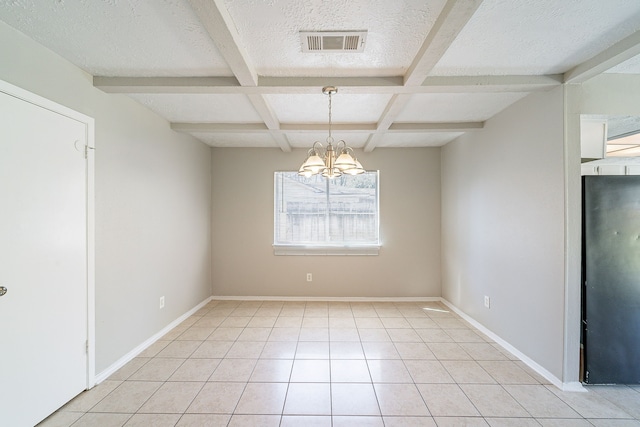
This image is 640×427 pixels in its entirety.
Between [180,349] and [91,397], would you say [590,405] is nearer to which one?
[180,349]

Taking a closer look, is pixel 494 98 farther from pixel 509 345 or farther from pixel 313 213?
pixel 313 213

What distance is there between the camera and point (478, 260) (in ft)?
10.6

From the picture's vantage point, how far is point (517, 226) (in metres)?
2.59

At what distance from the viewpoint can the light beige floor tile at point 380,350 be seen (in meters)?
2.61

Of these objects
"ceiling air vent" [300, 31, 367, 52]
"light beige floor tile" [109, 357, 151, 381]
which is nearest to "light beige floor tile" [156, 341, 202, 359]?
"light beige floor tile" [109, 357, 151, 381]

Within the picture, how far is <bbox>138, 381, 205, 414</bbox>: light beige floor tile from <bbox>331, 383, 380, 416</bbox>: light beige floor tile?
1065 millimetres

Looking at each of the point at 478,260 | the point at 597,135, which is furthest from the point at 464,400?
the point at 597,135

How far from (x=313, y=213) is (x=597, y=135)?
3.27m

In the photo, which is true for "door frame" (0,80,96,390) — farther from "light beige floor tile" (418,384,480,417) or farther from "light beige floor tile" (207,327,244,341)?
"light beige floor tile" (418,384,480,417)

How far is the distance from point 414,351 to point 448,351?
343mm

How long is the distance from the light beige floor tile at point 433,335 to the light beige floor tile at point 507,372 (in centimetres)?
49

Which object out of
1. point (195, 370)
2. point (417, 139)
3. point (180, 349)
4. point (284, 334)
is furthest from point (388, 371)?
point (417, 139)

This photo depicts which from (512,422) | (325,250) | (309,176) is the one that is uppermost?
(309,176)

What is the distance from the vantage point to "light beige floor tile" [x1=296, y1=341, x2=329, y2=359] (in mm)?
2594
